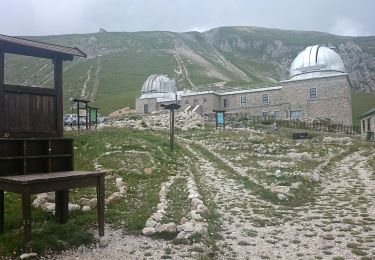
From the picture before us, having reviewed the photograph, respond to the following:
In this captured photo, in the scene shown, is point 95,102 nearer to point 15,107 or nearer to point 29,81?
point 29,81

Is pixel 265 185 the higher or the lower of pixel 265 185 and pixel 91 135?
the lower

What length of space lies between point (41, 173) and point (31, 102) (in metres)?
1.99

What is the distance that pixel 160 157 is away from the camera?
22.4 metres

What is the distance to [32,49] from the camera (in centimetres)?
1077

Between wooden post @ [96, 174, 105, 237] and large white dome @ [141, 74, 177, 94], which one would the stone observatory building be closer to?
large white dome @ [141, 74, 177, 94]

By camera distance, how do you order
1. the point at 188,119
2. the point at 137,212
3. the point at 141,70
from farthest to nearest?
the point at 141,70 → the point at 188,119 → the point at 137,212

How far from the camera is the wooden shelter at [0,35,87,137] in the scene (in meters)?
10.3

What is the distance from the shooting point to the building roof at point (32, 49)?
10.2 metres

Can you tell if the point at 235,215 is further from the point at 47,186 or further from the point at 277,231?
the point at 47,186

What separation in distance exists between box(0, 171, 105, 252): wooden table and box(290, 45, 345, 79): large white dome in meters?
56.4

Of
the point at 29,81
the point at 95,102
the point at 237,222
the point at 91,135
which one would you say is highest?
the point at 29,81

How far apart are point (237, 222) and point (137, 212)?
9.76 ft

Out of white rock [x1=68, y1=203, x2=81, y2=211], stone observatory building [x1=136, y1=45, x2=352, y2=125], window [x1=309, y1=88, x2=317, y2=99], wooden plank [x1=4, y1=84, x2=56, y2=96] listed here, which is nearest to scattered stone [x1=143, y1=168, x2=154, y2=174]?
white rock [x1=68, y1=203, x2=81, y2=211]

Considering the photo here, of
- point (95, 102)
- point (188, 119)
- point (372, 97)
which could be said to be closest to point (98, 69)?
point (95, 102)
